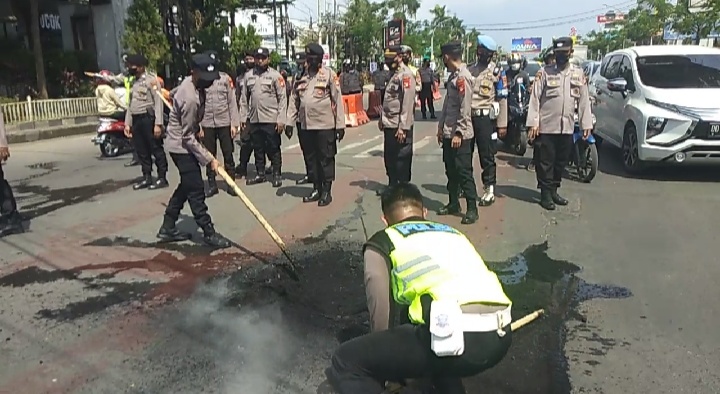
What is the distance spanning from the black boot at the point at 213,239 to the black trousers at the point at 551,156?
3645mm

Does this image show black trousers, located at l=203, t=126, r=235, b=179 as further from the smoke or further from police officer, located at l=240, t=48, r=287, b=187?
the smoke

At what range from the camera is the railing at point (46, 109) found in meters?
15.1

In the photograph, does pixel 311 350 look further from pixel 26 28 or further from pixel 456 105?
pixel 26 28

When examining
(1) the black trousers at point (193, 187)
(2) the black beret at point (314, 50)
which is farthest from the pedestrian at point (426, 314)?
(2) the black beret at point (314, 50)

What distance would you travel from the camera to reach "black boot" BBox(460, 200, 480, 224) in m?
6.72

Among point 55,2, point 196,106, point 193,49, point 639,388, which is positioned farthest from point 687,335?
point 55,2

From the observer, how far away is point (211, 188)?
334 inches

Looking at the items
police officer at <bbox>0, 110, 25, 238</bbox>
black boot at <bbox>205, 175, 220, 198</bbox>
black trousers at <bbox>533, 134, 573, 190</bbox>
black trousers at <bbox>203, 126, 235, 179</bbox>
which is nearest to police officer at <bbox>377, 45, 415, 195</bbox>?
black trousers at <bbox>533, 134, 573, 190</bbox>

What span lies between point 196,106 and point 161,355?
2.97 meters

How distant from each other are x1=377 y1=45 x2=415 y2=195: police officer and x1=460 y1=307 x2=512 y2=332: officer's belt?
15.6 feet

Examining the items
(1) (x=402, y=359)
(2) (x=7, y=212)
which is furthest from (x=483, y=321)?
(2) (x=7, y=212)

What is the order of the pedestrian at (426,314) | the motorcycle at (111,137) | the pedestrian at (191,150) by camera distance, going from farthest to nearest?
1. the motorcycle at (111,137)
2. the pedestrian at (191,150)
3. the pedestrian at (426,314)

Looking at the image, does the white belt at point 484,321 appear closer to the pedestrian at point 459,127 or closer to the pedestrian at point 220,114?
the pedestrian at point 459,127

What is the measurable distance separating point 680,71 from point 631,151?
1.45 meters
